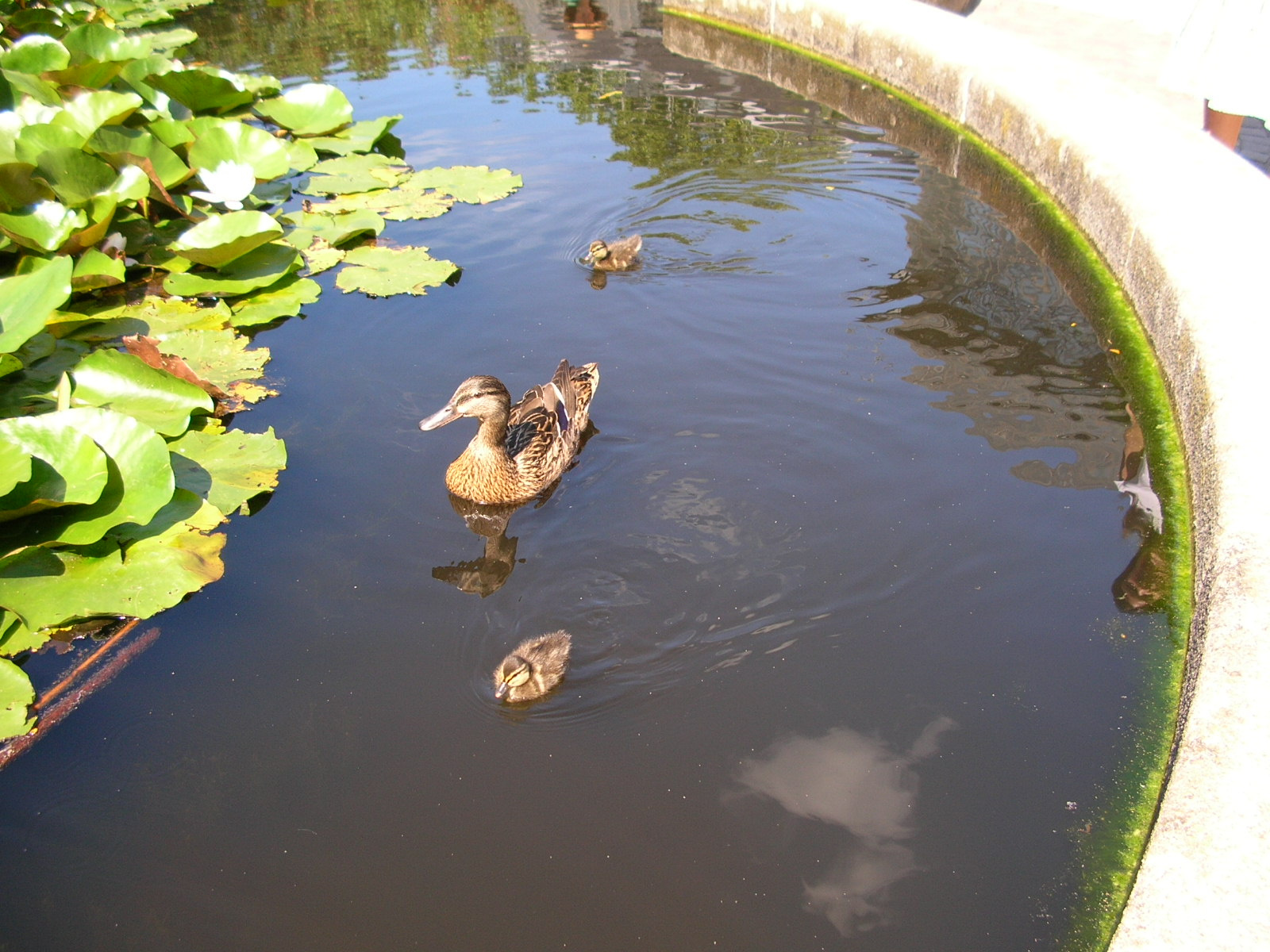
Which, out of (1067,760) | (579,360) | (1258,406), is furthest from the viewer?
(579,360)

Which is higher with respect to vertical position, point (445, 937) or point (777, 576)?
point (777, 576)

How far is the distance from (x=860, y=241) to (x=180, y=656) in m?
5.35

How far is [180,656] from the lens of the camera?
3.81 m

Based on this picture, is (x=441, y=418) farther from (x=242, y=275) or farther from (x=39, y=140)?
(x=39, y=140)

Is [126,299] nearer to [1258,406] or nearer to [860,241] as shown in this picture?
[860,241]

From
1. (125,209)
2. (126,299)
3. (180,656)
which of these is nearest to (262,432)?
(180,656)

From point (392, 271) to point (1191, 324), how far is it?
195 inches

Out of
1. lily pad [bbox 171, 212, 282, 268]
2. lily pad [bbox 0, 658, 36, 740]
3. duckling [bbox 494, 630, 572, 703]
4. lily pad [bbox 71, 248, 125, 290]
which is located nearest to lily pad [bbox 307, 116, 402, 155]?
lily pad [bbox 171, 212, 282, 268]

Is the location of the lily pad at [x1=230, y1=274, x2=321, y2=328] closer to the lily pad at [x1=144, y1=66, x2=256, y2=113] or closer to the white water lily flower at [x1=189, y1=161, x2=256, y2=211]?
the white water lily flower at [x1=189, y1=161, x2=256, y2=211]

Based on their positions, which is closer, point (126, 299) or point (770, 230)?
point (126, 299)

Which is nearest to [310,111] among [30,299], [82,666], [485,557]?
[30,299]

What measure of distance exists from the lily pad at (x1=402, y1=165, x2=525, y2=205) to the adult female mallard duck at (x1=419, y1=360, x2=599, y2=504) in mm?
3328

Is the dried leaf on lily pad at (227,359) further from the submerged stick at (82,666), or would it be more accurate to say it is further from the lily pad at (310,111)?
the lily pad at (310,111)

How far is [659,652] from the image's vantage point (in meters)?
3.84
